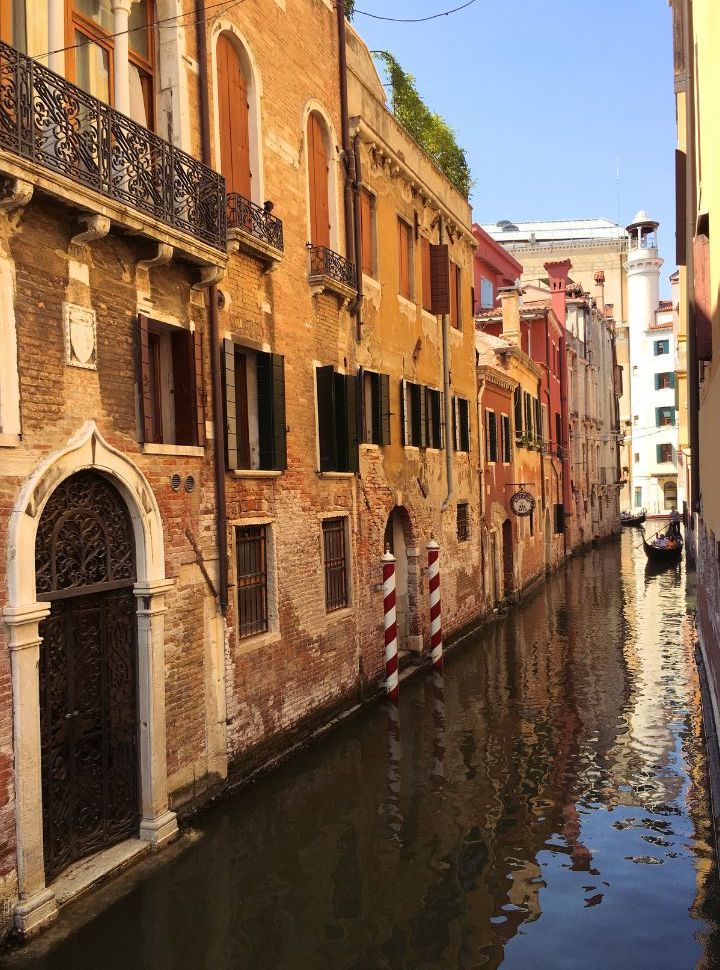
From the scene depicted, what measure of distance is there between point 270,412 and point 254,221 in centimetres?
210

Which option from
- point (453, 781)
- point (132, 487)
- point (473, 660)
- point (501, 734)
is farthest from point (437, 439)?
point (132, 487)

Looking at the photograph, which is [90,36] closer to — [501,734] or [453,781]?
[453,781]

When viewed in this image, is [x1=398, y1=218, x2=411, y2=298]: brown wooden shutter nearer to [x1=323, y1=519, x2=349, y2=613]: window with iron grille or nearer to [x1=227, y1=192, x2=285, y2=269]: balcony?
[x1=323, y1=519, x2=349, y2=613]: window with iron grille

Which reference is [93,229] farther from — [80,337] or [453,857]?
[453,857]

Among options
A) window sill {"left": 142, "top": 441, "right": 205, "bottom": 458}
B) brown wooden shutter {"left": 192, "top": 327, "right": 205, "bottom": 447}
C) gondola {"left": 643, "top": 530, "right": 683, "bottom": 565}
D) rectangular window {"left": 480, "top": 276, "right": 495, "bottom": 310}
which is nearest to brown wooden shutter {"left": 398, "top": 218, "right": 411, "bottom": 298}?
brown wooden shutter {"left": 192, "top": 327, "right": 205, "bottom": 447}

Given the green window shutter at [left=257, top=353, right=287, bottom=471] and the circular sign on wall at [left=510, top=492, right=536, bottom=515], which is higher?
the green window shutter at [left=257, top=353, right=287, bottom=471]

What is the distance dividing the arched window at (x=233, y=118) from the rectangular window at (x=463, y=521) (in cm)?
1016

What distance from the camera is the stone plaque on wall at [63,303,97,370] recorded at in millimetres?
6629

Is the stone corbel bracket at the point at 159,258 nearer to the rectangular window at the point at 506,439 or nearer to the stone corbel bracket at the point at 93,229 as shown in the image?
the stone corbel bracket at the point at 93,229

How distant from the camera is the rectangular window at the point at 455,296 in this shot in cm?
1816

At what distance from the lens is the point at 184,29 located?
328 inches

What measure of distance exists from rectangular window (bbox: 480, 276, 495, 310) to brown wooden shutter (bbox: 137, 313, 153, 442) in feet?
80.5

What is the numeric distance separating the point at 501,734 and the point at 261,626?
11.2ft

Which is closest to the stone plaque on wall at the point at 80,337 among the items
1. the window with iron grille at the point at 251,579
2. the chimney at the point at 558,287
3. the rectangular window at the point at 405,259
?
the window with iron grille at the point at 251,579
